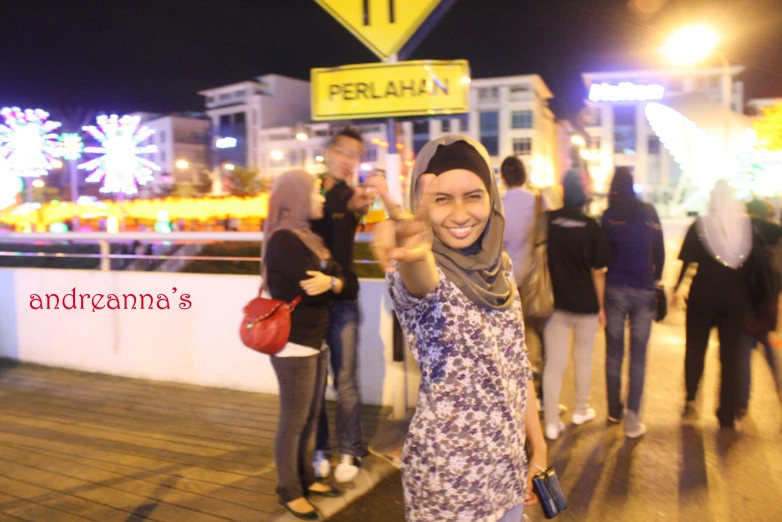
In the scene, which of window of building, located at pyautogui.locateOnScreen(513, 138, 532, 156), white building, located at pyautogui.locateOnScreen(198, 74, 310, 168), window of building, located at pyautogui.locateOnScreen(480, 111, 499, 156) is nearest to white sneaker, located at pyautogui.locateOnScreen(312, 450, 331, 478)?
window of building, located at pyautogui.locateOnScreen(513, 138, 532, 156)

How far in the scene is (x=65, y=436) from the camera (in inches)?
192

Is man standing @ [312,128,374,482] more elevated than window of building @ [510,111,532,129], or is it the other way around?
window of building @ [510,111,532,129]

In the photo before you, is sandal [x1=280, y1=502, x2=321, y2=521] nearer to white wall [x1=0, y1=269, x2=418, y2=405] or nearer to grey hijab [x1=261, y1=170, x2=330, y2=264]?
grey hijab [x1=261, y1=170, x2=330, y2=264]

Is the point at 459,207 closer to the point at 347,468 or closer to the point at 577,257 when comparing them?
the point at 347,468

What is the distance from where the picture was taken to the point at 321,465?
412 cm

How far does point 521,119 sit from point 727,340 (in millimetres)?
57191

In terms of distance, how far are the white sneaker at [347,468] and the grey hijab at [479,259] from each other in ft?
8.65

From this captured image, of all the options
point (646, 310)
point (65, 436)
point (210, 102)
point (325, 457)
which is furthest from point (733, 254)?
point (210, 102)

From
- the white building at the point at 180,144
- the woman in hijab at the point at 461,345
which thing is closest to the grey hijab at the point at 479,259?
the woman in hijab at the point at 461,345

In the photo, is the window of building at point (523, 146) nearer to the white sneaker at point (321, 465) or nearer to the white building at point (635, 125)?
the white building at point (635, 125)

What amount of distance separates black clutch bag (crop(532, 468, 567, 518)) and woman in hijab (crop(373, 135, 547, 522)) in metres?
0.20

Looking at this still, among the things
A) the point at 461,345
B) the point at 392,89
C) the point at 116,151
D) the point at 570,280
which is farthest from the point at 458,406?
the point at 116,151

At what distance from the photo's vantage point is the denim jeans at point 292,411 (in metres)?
3.45

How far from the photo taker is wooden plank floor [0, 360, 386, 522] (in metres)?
3.69
